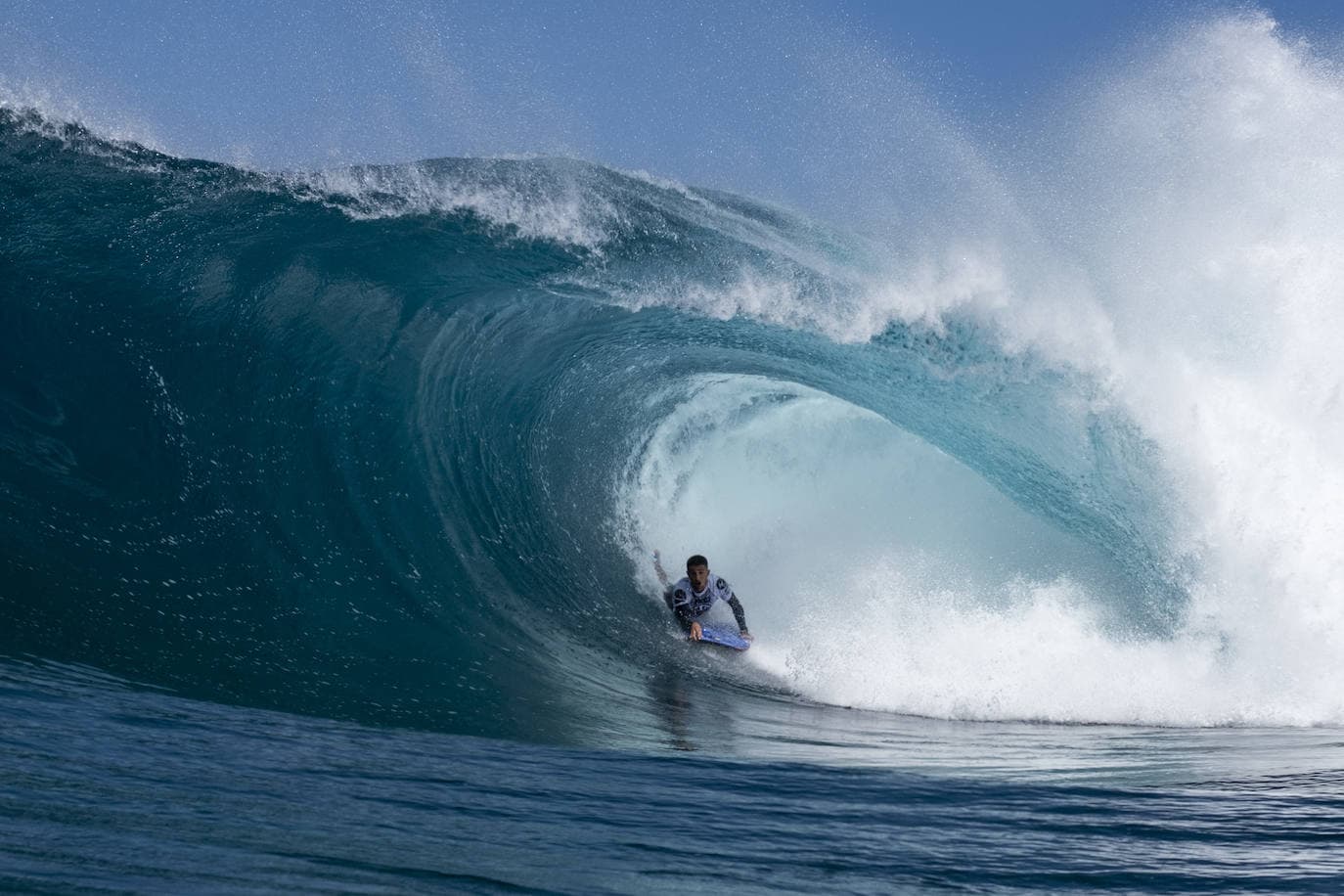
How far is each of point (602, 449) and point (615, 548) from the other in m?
1.34

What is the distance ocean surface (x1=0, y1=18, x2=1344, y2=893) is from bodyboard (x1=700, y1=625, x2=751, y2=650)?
20cm

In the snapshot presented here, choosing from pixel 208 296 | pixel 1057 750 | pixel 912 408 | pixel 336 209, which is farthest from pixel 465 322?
pixel 1057 750

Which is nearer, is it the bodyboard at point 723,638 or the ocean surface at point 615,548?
the ocean surface at point 615,548

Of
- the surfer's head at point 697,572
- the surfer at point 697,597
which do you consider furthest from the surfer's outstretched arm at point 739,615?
the surfer's head at point 697,572

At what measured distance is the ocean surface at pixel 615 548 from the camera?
3.57 metres

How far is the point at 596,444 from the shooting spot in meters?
11.7

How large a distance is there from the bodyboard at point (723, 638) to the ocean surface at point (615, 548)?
20 centimetres

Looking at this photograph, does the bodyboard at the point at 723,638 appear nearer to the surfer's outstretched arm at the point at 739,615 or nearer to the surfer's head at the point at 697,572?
the surfer's outstretched arm at the point at 739,615

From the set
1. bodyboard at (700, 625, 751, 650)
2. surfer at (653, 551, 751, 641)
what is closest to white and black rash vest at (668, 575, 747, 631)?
surfer at (653, 551, 751, 641)

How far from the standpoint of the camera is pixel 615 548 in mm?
10789

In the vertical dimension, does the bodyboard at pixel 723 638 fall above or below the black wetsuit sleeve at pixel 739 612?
below

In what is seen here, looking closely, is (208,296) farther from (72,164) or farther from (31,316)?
(72,164)

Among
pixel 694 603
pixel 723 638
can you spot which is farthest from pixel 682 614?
pixel 723 638

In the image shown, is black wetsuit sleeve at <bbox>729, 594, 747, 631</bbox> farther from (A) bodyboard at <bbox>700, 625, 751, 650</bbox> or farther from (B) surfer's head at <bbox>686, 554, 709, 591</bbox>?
(B) surfer's head at <bbox>686, 554, 709, 591</bbox>
